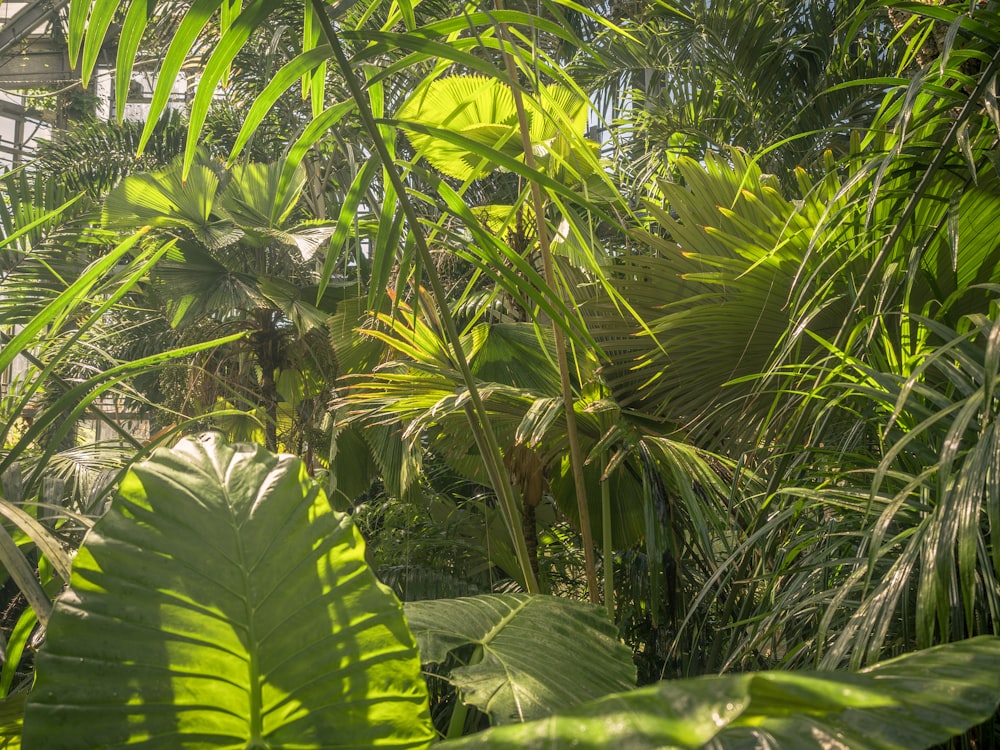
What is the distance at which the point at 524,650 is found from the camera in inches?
31.2

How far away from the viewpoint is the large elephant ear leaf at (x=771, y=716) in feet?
0.97

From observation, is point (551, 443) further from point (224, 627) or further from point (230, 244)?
point (230, 244)

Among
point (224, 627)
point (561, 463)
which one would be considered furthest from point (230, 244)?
point (224, 627)

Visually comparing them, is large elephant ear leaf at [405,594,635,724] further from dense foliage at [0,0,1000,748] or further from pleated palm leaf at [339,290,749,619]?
pleated palm leaf at [339,290,749,619]

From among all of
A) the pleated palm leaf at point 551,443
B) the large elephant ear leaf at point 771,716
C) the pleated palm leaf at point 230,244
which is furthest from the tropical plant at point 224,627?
the pleated palm leaf at point 230,244

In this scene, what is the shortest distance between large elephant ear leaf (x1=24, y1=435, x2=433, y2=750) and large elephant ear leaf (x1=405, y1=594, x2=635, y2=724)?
0.13m

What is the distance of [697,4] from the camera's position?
3129 mm

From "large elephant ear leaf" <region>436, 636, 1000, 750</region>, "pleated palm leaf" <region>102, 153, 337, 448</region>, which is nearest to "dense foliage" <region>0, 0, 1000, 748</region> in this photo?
"large elephant ear leaf" <region>436, 636, 1000, 750</region>

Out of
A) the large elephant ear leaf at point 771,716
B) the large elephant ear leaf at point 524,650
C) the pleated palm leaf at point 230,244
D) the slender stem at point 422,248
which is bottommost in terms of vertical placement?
the large elephant ear leaf at point 524,650

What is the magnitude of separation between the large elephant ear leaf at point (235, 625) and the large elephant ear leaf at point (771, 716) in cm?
24

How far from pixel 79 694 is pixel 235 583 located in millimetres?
112

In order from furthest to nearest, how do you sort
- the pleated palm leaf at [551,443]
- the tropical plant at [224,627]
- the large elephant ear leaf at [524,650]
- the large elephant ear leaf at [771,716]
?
the pleated palm leaf at [551,443] → the large elephant ear leaf at [524,650] → the tropical plant at [224,627] → the large elephant ear leaf at [771,716]

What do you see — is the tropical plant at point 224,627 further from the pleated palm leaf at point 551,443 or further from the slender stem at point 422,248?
the pleated palm leaf at point 551,443

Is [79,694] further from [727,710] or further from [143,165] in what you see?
[143,165]
